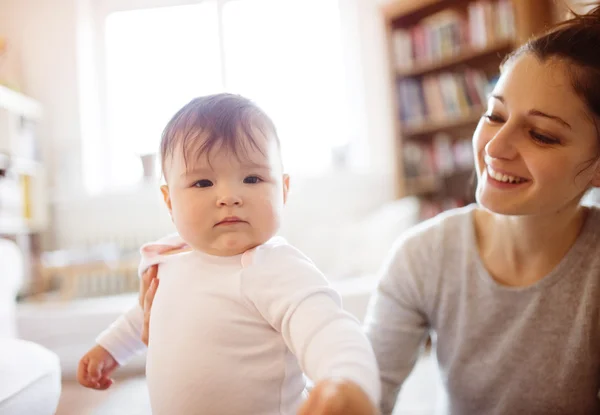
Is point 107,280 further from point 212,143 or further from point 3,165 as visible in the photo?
point 212,143

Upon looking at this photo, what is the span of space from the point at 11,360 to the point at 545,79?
97cm

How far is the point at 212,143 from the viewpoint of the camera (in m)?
0.62

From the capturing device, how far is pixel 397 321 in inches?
33.4

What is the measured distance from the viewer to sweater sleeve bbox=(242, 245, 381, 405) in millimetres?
487

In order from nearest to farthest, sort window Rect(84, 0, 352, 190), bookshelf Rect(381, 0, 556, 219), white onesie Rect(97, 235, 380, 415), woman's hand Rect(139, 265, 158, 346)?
white onesie Rect(97, 235, 380, 415), woman's hand Rect(139, 265, 158, 346), bookshelf Rect(381, 0, 556, 219), window Rect(84, 0, 352, 190)

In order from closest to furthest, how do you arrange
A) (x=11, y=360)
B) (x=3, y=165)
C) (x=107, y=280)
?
(x=11, y=360) < (x=3, y=165) < (x=107, y=280)

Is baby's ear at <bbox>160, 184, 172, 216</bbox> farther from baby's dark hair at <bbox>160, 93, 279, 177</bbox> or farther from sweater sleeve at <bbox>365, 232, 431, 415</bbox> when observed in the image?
sweater sleeve at <bbox>365, 232, 431, 415</bbox>

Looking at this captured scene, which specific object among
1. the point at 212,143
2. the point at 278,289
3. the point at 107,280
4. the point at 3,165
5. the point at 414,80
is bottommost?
→ the point at 107,280

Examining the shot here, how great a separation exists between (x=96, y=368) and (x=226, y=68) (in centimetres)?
342

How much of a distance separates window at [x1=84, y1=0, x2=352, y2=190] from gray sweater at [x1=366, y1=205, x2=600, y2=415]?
2.90m

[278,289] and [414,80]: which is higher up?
[414,80]

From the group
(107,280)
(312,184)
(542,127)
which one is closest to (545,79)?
(542,127)

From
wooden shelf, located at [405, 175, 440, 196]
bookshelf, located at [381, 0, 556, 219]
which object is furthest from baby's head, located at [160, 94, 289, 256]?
wooden shelf, located at [405, 175, 440, 196]

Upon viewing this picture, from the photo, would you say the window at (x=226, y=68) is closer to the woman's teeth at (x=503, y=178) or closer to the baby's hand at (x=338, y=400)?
the woman's teeth at (x=503, y=178)
